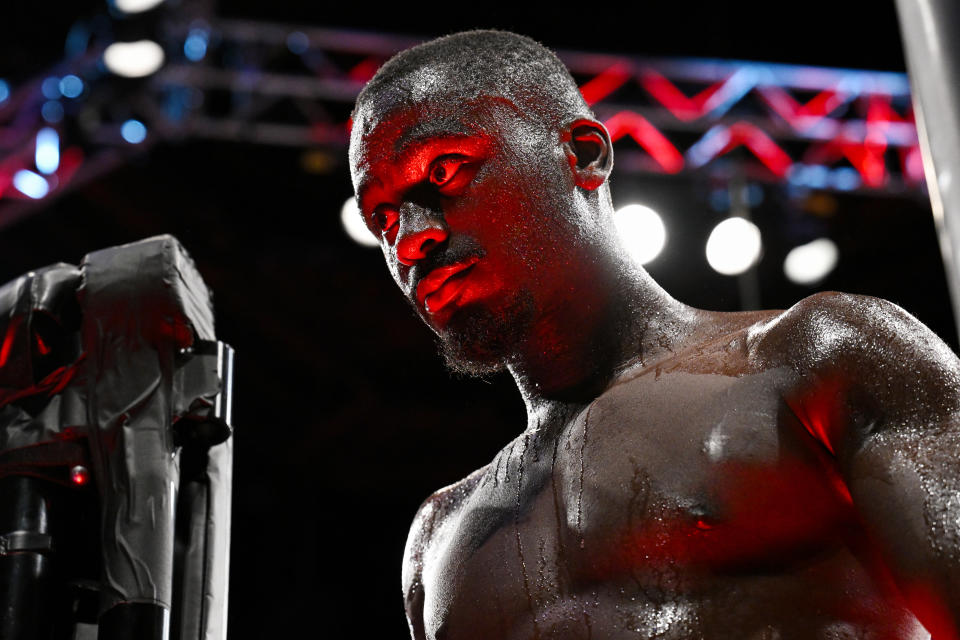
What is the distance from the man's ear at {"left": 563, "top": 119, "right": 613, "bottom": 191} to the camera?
1.96m

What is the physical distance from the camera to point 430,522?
2.01 metres

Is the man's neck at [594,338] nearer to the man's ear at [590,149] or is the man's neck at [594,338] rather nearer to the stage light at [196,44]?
the man's ear at [590,149]

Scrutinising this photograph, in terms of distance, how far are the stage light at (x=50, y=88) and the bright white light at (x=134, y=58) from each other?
1.03 feet

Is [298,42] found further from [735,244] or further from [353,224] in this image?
[735,244]

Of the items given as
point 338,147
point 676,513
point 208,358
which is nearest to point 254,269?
point 338,147

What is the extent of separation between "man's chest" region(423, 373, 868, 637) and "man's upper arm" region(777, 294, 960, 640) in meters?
0.07

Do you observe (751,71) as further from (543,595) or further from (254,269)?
(543,595)

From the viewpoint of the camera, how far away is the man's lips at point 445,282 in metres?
1.78

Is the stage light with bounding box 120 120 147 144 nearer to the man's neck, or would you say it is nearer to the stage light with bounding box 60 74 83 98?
the stage light with bounding box 60 74 83 98

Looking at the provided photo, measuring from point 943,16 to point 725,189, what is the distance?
464cm

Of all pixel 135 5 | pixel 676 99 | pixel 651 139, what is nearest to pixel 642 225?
pixel 651 139

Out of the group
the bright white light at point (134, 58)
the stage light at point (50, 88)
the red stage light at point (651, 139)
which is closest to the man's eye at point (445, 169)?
the bright white light at point (134, 58)

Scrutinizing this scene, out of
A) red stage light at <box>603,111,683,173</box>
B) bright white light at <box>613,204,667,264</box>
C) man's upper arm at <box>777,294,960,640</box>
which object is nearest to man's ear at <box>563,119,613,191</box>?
man's upper arm at <box>777,294,960,640</box>

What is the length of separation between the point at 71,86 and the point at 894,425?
4.52 meters
